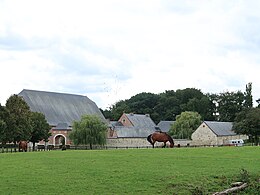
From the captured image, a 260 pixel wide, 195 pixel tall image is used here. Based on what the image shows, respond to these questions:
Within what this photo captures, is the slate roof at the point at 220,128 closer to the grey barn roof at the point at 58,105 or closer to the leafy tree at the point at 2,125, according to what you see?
the grey barn roof at the point at 58,105

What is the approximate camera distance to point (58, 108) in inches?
3583

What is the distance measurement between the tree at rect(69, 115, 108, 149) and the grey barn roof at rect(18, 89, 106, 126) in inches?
601

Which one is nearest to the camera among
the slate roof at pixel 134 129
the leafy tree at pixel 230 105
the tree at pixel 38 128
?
the tree at pixel 38 128

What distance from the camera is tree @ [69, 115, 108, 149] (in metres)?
70.8

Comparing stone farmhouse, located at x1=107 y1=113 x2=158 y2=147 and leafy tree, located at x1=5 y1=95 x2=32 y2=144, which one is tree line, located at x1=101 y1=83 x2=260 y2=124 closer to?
stone farmhouse, located at x1=107 y1=113 x2=158 y2=147

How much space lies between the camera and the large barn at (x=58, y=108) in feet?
276

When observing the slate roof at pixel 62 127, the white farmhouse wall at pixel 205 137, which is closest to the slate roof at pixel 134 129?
the slate roof at pixel 62 127

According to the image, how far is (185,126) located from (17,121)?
144ft

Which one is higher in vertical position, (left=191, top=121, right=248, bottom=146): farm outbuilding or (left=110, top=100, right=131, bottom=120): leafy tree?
(left=110, top=100, right=131, bottom=120): leafy tree

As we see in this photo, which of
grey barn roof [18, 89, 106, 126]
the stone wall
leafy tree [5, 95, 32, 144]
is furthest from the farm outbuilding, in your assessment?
leafy tree [5, 95, 32, 144]

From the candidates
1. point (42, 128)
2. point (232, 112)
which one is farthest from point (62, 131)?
point (232, 112)

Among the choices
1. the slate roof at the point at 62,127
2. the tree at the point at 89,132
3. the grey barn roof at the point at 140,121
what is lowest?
the tree at the point at 89,132

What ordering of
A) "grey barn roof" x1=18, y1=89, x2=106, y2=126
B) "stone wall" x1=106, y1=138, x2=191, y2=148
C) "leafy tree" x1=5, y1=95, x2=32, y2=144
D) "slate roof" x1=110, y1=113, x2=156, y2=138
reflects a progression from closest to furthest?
"leafy tree" x1=5, y1=95, x2=32, y2=144, "stone wall" x1=106, y1=138, x2=191, y2=148, "slate roof" x1=110, y1=113, x2=156, y2=138, "grey barn roof" x1=18, y1=89, x2=106, y2=126

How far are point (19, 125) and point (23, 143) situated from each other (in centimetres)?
629
